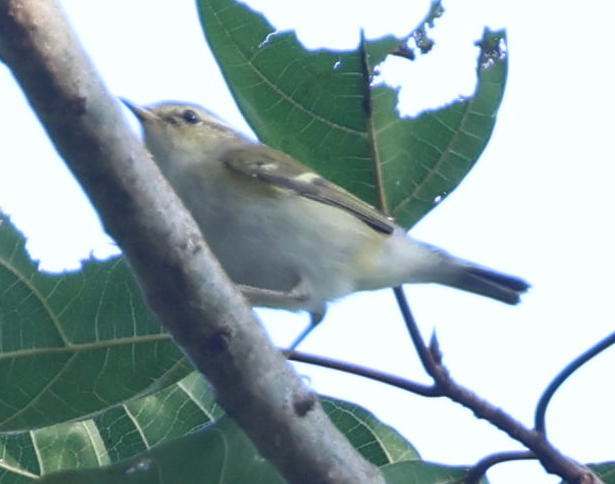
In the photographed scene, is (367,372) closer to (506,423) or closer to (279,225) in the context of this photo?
(506,423)

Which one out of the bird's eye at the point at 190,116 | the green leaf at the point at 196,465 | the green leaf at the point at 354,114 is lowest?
the green leaf at the point at 196,465

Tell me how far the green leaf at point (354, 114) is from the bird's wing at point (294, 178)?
0.53 metres

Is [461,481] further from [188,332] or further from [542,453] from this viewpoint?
[188,332]

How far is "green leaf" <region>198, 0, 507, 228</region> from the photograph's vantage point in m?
3.84

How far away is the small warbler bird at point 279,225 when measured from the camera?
175 inches

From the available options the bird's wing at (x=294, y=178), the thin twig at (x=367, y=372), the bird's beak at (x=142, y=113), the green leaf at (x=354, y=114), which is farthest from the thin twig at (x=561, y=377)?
the bird's beak at (x=142, y=113)

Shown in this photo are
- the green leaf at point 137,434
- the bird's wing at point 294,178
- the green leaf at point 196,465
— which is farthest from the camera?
the bird's wing at point 294,178

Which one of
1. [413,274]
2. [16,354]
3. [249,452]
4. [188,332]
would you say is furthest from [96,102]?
[413,274]

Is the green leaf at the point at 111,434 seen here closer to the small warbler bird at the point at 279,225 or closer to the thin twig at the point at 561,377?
the small warbler bird at the point at 279,225

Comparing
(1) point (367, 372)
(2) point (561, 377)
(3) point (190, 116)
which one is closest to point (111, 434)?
(1) point (367, 372)

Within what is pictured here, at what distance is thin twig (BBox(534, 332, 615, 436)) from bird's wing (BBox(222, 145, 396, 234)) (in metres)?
1.47

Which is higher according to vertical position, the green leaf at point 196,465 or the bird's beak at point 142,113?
the bird's beak at point 142,113

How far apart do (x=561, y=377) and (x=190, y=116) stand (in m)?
2.48

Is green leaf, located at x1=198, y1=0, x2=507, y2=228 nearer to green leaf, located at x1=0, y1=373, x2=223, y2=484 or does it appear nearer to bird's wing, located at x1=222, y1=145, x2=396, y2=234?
bird's wing, located at x1=222, y1=145, x2=396, y2=234
